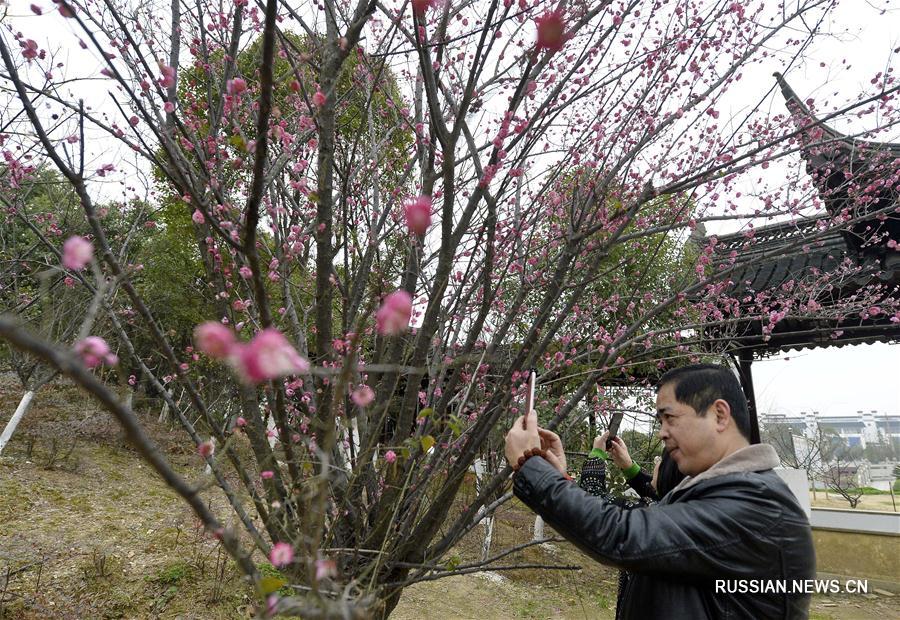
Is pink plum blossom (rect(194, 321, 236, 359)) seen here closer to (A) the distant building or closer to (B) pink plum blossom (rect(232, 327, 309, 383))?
(B) pink plum blossom (rect(232, 327, 309, 383))

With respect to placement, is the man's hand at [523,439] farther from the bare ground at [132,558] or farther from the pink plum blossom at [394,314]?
the bare ground at [132,558]

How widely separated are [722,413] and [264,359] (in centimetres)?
151

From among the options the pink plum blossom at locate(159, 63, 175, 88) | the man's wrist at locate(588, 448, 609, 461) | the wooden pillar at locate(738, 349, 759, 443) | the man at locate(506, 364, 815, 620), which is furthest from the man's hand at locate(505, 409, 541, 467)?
the wooden pillar at locate(738, 349, 759, 443)

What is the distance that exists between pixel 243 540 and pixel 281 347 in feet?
18.2

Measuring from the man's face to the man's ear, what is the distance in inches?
0.5

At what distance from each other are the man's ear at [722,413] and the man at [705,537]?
0.37ft

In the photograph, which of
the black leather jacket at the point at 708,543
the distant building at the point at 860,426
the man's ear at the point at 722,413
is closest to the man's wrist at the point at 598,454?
the man's ear at the point at 722,413

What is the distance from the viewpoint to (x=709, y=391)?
1.67 meters

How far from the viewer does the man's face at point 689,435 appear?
1.63m

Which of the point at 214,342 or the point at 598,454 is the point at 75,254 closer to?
the point at 214,342

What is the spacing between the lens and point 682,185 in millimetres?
2598

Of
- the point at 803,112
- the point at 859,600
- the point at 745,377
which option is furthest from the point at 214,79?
the point at 859,600

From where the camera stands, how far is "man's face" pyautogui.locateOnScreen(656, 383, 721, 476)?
64.2 inches

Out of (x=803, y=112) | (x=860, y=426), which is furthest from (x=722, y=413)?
(x=860, y=426)
